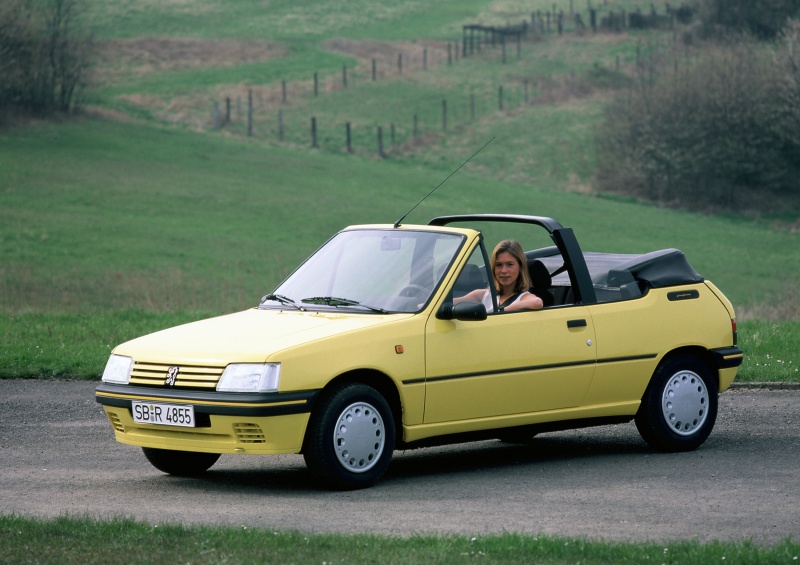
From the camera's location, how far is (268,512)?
8445 millimetres

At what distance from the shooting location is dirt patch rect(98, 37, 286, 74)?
8544cm

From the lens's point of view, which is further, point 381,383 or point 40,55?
point 40,55

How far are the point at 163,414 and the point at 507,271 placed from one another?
3003mm

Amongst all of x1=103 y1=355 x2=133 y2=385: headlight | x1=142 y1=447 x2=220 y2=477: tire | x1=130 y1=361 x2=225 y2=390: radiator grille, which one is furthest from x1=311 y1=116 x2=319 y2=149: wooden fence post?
x1=130 y1=361 x2=225 y2=390: radiator grille

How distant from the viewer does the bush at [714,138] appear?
63688mm

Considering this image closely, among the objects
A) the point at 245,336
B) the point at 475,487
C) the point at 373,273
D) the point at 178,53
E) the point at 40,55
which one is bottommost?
the point at 475,487

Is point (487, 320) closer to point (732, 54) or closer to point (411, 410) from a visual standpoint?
point (411, 410)

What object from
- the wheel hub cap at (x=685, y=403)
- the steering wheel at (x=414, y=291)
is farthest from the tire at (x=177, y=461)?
the wheel hub cap at (x=685, y=403)

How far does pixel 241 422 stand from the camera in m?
8.93

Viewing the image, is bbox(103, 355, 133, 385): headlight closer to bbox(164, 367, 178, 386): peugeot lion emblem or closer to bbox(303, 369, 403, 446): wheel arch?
bbox(164, 367, 178, 386): peugeot lion emblem

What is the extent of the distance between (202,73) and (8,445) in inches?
2937

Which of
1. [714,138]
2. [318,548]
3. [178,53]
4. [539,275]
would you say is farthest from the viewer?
[178,53]

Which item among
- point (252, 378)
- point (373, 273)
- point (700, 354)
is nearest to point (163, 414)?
Answer: point (252, 378)

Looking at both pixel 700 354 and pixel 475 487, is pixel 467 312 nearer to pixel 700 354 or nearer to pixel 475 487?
pixel 475 487
